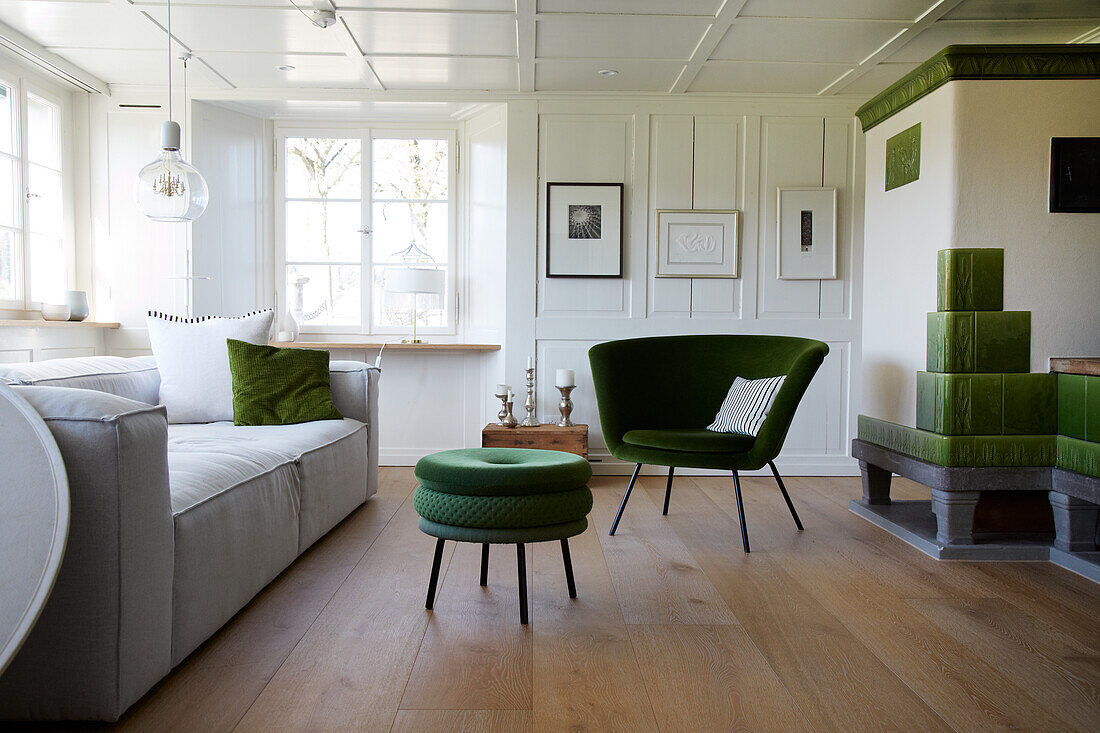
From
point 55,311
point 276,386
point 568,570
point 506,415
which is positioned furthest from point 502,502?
point 55,311

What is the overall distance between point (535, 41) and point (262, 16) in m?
1.29

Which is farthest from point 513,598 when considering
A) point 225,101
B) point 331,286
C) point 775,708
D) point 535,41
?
point 225,101

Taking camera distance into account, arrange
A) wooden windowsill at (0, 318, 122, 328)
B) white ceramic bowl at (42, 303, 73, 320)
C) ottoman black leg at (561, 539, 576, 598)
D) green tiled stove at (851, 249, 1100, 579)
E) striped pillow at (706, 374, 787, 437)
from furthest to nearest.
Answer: white ceramic bowl at (42, 303, 73, 320)
wooden windowsill at (0, 318, 122, 328)
striped pillow at (706, 374, 787, 437)
green tiled stove at (851, 249, 1100, 579)
ottoman black leg at (561, 539, 576, 598)

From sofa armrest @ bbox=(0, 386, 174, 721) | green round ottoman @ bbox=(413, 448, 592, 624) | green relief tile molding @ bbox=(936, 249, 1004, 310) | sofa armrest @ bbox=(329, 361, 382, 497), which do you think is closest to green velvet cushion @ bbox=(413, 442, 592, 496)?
green round ottoman @ bbox=(413, 448, 592, 624)

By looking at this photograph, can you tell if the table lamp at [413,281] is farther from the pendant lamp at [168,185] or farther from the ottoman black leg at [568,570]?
the ottoman black leg at [568,570]

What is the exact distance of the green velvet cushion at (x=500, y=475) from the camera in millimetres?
2240

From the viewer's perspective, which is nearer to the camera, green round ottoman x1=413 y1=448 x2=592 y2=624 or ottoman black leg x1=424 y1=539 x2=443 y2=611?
green round ottoman x1=413 y1=448 x2=592 y2=624

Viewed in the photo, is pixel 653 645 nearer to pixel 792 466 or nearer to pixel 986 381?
pixel 986 381

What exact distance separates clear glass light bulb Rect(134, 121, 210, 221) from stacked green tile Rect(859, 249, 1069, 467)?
118 inches

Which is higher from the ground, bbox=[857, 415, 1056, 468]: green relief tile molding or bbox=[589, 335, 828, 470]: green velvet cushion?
bbox=[589, 335, 828, 470]: green velvet cushion

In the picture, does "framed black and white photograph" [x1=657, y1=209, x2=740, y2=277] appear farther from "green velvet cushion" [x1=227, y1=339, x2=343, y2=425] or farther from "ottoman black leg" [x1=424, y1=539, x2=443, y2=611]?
"ottoman black leg" [x1=424, y1=539, x2=443, y2=611]

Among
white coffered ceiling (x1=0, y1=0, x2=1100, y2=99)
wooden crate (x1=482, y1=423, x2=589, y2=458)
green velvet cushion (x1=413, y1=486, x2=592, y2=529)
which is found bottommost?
wooden crate (x1=482, y1=423, x2=589, y2=458)

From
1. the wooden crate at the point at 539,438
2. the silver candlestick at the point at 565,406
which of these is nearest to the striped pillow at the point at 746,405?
the wooden crate at the point at 539,438

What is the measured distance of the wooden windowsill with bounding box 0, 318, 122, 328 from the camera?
12.6 ft
